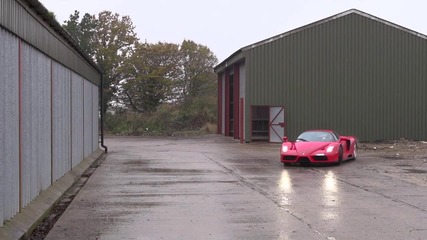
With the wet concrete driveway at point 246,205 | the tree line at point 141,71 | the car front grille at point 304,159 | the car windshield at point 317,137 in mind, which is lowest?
the wet concrete driveway at point 246,205

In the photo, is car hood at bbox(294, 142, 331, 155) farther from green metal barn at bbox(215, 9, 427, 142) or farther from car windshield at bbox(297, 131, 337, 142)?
green metal barn at bbox(215, 9, 427, 142)

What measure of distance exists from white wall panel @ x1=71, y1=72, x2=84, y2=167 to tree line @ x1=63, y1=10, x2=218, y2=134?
128 feet

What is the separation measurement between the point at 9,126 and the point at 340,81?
1176 inches

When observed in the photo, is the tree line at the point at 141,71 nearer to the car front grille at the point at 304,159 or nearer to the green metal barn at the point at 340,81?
the green metal barn at the point at 340,81

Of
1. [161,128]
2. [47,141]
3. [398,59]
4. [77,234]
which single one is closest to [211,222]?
[77,234]

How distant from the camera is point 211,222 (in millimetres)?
8508

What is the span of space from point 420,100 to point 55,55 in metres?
29.2

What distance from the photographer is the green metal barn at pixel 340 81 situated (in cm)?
3450

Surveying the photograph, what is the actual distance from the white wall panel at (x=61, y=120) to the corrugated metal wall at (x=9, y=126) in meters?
3.78

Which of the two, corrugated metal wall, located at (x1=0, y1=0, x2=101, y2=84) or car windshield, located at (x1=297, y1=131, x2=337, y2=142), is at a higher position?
corrugated metal wall, located at (x1=0, y1=0, x2=101, y2=84)

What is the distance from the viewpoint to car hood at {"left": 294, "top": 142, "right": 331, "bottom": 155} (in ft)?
59.9

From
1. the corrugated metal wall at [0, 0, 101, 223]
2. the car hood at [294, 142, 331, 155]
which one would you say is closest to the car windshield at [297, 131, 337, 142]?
the car hood at [294, 142, 331, 155]

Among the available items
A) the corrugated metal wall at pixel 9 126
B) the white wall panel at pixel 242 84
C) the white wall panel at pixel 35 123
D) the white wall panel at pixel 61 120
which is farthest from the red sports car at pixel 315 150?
the white wall panel at pixel 242 84

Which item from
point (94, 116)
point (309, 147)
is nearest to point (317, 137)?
point (309, 147)
